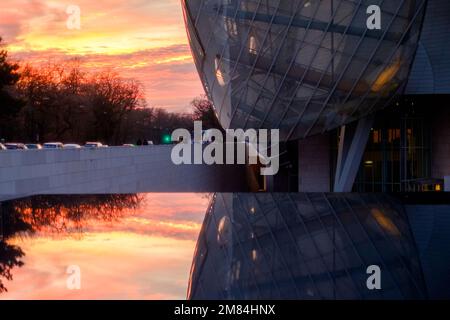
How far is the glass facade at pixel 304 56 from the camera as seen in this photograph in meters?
25.7

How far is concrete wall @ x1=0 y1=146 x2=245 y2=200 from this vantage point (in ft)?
51.6

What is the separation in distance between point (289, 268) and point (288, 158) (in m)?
32.9

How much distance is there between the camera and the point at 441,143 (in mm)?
33188

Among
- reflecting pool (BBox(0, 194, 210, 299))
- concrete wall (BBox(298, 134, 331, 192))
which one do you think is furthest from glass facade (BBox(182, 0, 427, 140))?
reflecting pool (BBox(0, 194, 210, 299))

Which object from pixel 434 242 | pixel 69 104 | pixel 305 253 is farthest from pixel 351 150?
pixel 69 104

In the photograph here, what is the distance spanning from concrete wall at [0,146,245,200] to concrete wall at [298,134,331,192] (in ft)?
23.5

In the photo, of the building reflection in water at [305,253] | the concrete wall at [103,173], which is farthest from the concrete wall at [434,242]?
the concrete wall at [103,173]

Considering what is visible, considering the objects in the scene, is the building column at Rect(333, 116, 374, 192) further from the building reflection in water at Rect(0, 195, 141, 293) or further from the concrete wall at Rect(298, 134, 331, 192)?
the building reflection in water at Rect(0, 195, 141, 293)

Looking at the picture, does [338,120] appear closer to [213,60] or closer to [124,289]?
[213,60]

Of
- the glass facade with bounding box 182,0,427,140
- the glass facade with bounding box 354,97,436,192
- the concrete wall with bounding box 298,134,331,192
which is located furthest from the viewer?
the concrete wall with bounding box 298,134,331,192

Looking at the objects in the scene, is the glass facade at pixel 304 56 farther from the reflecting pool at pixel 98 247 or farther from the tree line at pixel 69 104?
the tree line at pixel 69 104

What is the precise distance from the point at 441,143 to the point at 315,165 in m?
6.15

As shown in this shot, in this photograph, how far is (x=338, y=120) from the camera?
28.4 meters

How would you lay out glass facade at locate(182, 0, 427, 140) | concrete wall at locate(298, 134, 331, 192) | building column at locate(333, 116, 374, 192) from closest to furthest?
glass facade at locate(182, 0, 427, 140) → building column at locate(333, 116, 374, 192) → concrete wall at locate(298, 134, 331, 192)
